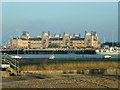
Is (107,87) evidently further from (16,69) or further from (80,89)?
(16,69)

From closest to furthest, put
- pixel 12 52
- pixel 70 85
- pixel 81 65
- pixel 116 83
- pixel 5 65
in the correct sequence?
pixel 70 85
pixel 116 83
pixel 5 65
pixel 81 65
pixel 12 52

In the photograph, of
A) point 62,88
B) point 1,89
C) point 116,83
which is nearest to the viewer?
point 1,89

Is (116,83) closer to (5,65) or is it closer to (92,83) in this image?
(92,83)

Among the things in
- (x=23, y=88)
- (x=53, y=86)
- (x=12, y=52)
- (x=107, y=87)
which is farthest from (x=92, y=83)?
(x=12, y=52)

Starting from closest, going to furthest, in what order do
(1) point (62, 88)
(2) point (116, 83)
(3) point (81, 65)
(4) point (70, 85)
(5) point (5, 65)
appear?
(1) point (62, 88) < (4) point (70, 85) < (2) point (116, 83) < (5) point (5, 65) < (3) point (81, 65)

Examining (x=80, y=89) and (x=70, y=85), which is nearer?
(x=80, y=89)

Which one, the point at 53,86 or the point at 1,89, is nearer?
the point at 1,89

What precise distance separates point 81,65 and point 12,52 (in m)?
147

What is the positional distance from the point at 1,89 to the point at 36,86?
10.2 ft

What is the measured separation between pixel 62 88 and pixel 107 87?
347 cm

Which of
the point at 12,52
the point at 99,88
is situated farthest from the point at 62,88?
the point at 12,52

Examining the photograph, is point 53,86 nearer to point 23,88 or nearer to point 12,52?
point 23,88

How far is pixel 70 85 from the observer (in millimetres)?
24203

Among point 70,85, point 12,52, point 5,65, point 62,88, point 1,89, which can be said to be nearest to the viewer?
point 1,89
